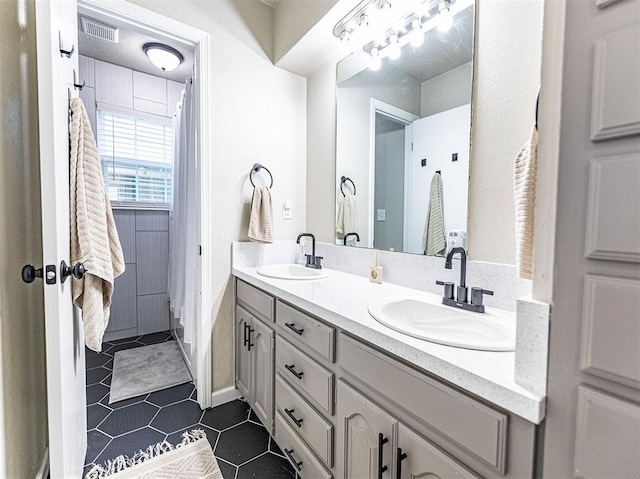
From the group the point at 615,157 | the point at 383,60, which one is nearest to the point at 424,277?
the point at 615,157

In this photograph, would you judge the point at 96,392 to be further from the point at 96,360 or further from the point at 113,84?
the point at 113,84

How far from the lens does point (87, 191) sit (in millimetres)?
1131

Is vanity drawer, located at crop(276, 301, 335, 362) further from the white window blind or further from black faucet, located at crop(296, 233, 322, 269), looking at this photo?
the white window blind

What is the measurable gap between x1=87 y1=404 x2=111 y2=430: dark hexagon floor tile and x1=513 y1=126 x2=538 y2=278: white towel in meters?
2.18

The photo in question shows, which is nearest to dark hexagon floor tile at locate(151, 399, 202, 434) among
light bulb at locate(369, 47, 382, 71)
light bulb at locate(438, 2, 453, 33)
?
light bulb at locate(369, 47, 382, 71)

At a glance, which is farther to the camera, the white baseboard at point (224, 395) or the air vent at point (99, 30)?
the air vent at point (99, 30)

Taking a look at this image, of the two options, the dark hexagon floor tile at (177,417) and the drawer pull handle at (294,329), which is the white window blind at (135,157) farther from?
the drawer pull handle at (294,329)

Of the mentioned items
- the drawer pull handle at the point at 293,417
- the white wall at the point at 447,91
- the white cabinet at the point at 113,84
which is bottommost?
the drawer pull handle at the point at 293,417

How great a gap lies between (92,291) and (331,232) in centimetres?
126

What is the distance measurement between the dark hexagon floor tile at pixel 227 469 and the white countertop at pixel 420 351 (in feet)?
2.66

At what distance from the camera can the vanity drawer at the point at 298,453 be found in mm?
1102

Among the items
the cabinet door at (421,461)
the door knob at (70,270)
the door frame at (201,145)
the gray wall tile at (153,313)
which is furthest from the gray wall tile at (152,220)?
the cabinet door at (421,461)

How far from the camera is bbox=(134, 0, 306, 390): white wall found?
175 cm

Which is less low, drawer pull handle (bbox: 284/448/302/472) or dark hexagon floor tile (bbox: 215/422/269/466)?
drawer pull handle (bbox: 284/448/302/472)
